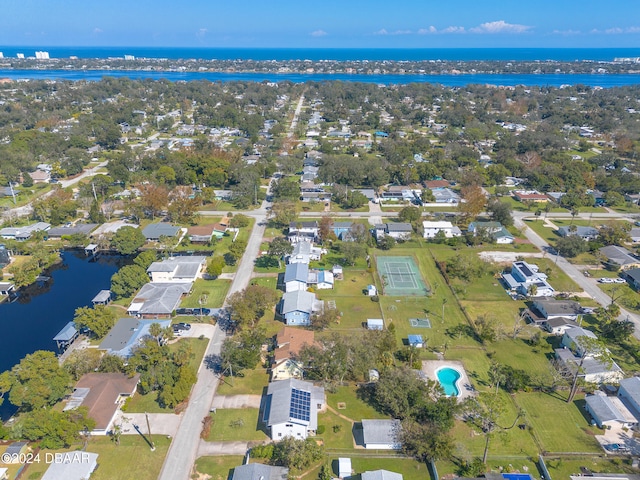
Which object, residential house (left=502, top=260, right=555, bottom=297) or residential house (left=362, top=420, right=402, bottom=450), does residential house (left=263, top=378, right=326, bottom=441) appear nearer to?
residential house (left=362, top=420, right=402, bottom=450)

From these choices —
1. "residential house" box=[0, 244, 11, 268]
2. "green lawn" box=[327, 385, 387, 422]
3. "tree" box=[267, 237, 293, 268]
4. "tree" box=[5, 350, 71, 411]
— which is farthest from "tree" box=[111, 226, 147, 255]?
"green lawn" box=[327, 385, 387, 422]

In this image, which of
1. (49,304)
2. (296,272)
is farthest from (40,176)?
(296,272)

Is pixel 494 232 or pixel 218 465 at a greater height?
pixel 494 232

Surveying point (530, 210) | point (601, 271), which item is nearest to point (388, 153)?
point (530, 210)

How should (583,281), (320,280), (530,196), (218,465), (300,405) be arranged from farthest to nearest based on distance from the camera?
1. (530,196)
2. (583,281)
3. (320,280)
4. (300,405)
5. (218,465)

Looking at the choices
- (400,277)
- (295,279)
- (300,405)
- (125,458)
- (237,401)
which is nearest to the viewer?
(125,458)

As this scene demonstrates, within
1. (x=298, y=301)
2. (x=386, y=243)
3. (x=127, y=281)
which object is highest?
(x=298, y=301)

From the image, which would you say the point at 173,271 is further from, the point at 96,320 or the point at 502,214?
Answer: the point at 502,214

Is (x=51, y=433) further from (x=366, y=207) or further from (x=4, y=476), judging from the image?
(x=366, y=207)
